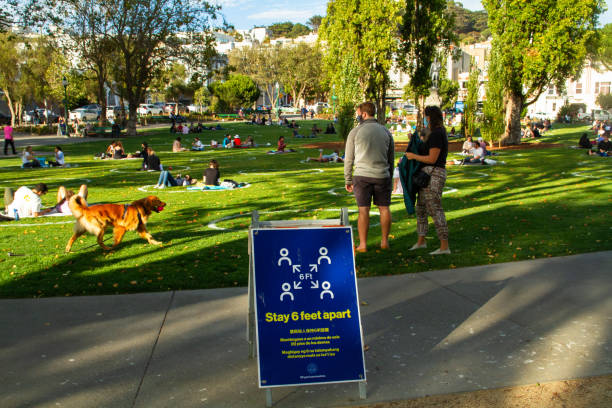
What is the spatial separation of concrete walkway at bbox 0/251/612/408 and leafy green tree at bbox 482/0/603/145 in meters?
27.3

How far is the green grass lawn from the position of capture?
22.1 ft

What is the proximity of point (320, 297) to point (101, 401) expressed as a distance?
1.56 metres

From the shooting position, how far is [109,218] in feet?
26.0

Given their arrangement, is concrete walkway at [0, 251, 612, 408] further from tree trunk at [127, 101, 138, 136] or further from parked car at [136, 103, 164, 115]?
parked car at [136, 103, 164, 115]

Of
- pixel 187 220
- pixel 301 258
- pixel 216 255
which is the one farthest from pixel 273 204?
pixel 301 258

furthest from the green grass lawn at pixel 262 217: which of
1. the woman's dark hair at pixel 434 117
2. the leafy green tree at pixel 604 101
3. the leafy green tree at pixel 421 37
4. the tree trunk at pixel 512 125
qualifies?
the leafy green tree at pixel 604 101

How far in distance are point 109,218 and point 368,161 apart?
3.65 meters

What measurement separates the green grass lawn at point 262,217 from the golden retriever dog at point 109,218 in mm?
254

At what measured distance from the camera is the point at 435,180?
7.02 m

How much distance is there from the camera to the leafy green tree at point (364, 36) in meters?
34.2

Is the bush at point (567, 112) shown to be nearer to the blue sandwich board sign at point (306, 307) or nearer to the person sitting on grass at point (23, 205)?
the person sitting on grass at point (23, 205)

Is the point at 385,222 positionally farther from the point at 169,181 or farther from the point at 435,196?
A: the point at 169,181

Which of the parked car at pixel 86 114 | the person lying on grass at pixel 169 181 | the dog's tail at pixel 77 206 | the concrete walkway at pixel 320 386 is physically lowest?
the concrete walkway at pixel 320 386

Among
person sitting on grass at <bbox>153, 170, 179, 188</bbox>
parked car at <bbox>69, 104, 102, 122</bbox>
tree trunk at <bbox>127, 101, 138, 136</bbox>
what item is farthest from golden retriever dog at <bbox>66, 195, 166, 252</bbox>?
parked car at <bbox>69, 104, 102, 122</bbox>
